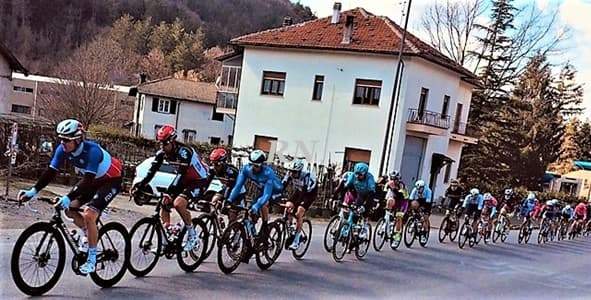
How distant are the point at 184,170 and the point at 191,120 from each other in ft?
158

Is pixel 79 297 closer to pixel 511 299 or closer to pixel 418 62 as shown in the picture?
pixel 511 299

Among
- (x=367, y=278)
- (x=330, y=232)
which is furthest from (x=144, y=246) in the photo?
(x=330, y=232)

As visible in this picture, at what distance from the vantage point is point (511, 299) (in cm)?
1072

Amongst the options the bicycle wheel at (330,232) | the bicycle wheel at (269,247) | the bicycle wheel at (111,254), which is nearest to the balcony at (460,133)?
the bicycle wheel at (330,232)

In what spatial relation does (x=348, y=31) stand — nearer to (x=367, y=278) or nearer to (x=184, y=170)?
(x=367, y=278)

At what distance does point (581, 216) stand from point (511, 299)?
19299 mm

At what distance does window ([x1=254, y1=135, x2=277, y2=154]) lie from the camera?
34.5 metres

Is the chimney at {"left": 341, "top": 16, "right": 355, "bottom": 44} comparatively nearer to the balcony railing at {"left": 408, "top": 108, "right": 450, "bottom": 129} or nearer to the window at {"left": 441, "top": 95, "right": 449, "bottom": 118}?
the balcony railing at {"left": 408, "top": 108, "right": 450, "bottom": 129}

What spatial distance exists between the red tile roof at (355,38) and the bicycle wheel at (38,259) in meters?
26.2

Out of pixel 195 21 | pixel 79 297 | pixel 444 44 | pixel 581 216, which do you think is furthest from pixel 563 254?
pixel 195 21

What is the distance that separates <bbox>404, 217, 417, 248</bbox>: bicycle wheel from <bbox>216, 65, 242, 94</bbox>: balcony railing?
23.8 m

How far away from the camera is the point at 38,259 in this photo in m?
6.72

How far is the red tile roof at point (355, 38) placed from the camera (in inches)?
1265

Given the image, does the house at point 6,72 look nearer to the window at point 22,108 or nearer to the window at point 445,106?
the window at point 22,108
